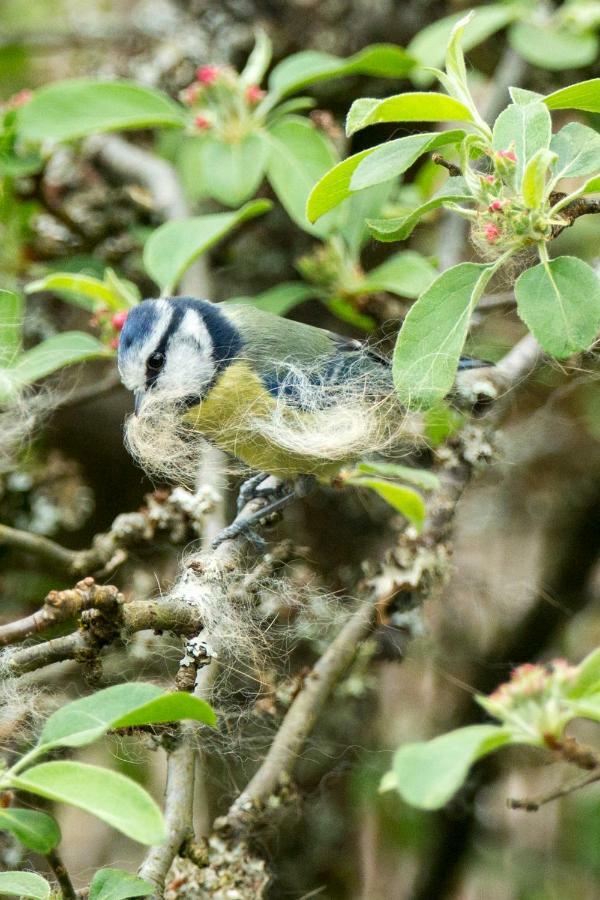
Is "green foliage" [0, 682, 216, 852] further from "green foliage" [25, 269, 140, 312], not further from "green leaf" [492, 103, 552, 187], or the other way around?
"green foliage" [25, 269, 140, 312]

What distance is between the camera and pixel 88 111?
1782 millimetres

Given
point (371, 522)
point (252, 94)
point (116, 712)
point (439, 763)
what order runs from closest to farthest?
point (439, 763) < point (116, 712) < point (252, 94) < point (371, 522)

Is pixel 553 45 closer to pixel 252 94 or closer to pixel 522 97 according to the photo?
pixel 252 94

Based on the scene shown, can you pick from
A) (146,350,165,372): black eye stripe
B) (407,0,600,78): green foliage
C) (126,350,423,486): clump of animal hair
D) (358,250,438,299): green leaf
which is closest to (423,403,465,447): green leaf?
(126,350,423,486): clump of animal hair

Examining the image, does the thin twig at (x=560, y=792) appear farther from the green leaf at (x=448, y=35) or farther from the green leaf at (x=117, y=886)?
the green leaf at (x=448, y=35)

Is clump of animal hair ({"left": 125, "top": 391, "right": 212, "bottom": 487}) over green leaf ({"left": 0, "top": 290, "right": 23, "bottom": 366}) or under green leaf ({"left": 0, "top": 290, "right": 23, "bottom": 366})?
under

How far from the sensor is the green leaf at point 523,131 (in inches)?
40.3

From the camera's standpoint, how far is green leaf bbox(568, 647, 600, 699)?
75 cm

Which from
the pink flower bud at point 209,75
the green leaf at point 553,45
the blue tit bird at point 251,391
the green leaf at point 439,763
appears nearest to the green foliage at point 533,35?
the green leaf at point 553,45

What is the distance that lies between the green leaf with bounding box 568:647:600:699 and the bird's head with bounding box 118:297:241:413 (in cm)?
92

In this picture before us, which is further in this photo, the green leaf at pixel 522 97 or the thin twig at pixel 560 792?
the green leaf at pixel 522 97

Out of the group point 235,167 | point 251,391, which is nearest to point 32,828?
point 251,391

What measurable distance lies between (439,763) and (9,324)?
1.04 meters

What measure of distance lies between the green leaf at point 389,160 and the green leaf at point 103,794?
648 millimetres
